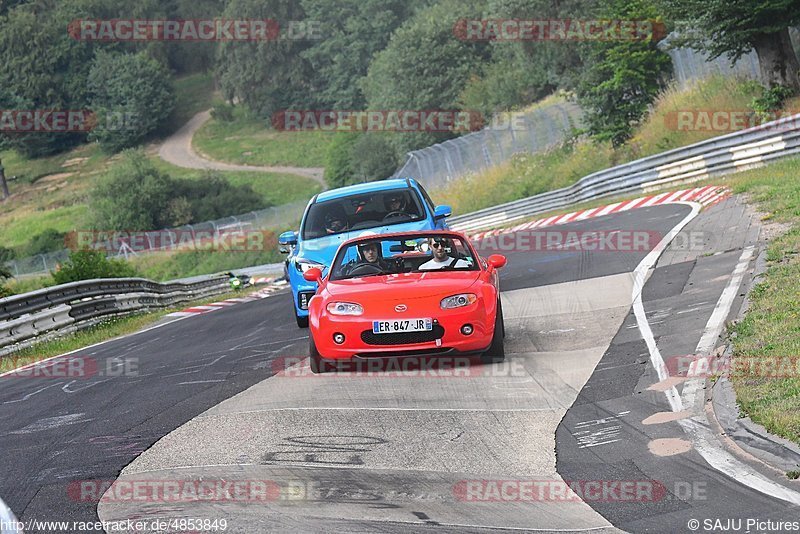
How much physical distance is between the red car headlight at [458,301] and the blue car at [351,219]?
450 cm

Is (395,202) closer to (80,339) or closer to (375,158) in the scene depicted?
(80,339)

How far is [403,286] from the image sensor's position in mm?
10727

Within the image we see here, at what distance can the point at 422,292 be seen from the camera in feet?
→ 34.6

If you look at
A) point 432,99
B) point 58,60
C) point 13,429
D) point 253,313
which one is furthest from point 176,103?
point 13,429

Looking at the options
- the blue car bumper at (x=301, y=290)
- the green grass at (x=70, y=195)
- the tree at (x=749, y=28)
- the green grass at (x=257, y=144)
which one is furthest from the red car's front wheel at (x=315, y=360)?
the green grass at (x=257, y=144)

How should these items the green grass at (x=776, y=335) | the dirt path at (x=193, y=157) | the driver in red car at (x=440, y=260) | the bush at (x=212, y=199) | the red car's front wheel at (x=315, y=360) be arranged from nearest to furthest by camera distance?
the green grass at (x=776, y=335), the red car's front wheel at (x=315, y=360), the driver in red car at (x=440, y=260), the bush at (x=212, y=199), the dirt path at (x=193, y=157)

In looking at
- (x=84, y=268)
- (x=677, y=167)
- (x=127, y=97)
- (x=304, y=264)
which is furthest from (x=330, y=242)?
(x=127, y=97)

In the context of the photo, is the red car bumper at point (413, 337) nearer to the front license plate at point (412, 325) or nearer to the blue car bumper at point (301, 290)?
the front license plate at point (412, 325)

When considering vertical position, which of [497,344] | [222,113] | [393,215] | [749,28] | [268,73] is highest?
[749,28]

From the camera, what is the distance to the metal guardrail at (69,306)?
1856 centimetres

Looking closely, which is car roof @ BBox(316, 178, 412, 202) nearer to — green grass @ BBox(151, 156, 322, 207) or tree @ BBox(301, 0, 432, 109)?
green grass @ BBox(151, 156, 322, 207)

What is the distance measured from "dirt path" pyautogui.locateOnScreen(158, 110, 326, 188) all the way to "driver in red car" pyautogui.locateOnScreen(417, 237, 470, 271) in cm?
8533

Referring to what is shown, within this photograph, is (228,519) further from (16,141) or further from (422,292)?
(16,141)

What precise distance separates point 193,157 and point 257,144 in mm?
6512
